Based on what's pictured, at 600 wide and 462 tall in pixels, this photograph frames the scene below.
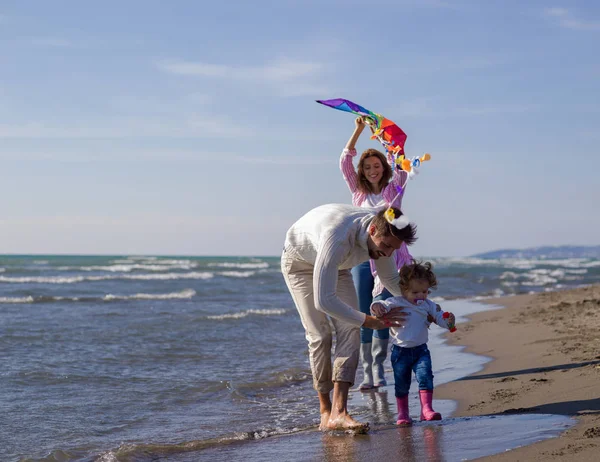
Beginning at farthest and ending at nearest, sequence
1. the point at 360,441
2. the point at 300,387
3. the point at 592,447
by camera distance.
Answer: the point at 300,387 < the point at 360,441 < the point at 592,447

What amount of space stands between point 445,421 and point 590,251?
114m

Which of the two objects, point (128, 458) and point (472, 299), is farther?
point (472, 299)

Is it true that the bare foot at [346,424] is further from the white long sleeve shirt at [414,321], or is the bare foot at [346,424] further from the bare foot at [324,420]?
the white long sleeve shirt at [414,321]

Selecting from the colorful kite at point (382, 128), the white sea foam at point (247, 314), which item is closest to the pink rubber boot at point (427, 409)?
the colorful kite at point (382, 128)

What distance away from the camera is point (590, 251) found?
11000 centimetres

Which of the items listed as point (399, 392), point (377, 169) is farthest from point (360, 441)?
point (377, 169)

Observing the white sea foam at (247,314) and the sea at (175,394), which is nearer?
the sea at (175,394)

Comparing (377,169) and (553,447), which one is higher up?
(377,169)

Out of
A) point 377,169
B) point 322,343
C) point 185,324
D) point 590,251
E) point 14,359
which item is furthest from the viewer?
point 590,251

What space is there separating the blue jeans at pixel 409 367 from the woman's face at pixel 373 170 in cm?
141

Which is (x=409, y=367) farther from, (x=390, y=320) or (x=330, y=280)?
(x=330, y=280)

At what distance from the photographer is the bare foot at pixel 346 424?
167 inches

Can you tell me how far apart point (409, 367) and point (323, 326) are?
67 centimetres

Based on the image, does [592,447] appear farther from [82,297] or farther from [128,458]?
[82,297]
